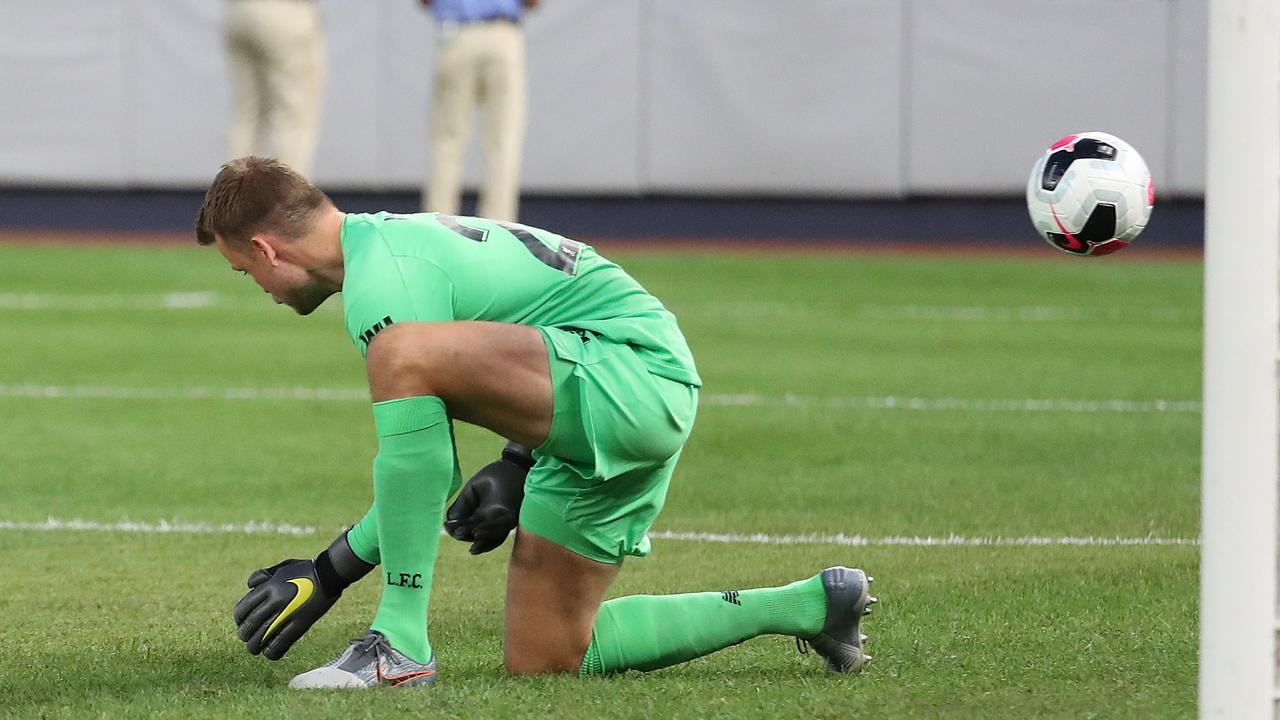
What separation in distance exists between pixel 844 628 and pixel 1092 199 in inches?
68.8

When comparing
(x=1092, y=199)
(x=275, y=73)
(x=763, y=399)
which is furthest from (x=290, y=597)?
(x=275, y=73)

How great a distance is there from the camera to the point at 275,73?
550 inches

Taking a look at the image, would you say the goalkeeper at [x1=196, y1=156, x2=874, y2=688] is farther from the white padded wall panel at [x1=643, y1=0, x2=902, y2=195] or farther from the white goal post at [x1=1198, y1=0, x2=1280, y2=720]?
the white padded wall panel at [x1=643, y1=0, x2=902, y2=195]

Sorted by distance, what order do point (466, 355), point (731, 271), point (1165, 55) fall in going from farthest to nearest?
point (1165, 55)
point (731, 271)
point (466, 355)

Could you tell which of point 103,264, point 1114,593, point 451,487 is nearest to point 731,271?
point 103,264

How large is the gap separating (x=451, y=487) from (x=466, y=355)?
26 cm

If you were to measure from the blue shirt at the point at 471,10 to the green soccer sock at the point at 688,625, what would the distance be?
33.5 ft

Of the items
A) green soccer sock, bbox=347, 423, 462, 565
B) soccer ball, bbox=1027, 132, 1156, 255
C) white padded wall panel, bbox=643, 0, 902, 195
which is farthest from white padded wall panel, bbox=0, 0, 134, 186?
green soccer sock, bbox=347, 423, 462, 565

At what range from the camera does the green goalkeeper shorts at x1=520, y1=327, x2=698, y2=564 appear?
12.3 feet

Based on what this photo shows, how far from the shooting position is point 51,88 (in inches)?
732

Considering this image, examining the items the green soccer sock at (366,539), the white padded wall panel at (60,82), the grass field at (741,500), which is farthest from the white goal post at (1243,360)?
the white padded wall panel at (60,82)

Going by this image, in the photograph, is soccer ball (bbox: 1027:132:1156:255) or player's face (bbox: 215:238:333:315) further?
soccer ball (bbox: 1027:132:1156:255)

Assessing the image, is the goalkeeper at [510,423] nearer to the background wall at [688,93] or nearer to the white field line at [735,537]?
the white field line at [735,537]

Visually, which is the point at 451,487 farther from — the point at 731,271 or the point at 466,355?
the point at 731,271
